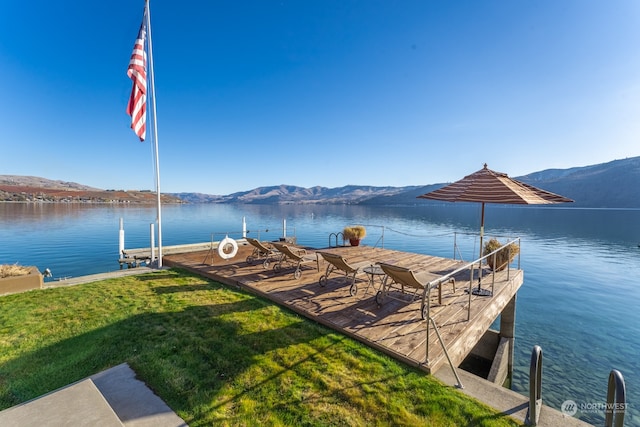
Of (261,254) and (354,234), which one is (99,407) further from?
(354,234)

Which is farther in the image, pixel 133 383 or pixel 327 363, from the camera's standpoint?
pixel 327 363

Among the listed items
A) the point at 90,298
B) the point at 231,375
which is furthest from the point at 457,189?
the point at 90,298

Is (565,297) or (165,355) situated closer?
(165,355)

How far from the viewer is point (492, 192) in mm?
6422

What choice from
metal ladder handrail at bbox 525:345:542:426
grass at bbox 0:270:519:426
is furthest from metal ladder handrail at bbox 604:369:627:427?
grass at bbox 0:270:519:426

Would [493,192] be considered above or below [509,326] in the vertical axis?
above

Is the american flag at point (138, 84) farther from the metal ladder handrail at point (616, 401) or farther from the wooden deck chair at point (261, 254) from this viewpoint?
the metal ladder handrail at point (616, 401)

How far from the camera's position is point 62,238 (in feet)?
107

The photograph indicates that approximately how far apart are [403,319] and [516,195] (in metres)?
3.63

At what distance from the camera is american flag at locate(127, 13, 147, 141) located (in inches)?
332

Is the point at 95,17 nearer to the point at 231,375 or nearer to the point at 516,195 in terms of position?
the point at 231,375

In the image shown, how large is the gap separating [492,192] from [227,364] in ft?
21.6

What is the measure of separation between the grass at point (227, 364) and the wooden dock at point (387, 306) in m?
0.31

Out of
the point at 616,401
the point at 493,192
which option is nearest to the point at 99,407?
the point at 616,401
